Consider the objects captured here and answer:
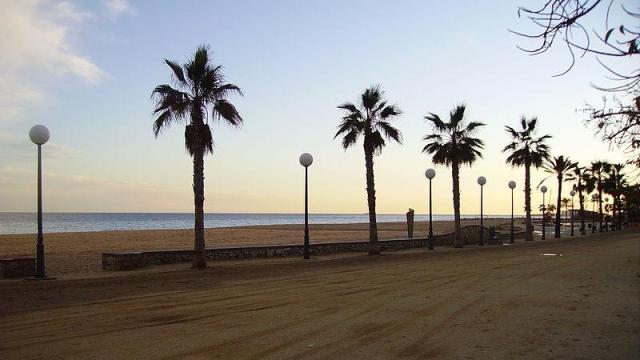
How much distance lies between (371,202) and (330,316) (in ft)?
58.9

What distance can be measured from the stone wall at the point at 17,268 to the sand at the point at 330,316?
1.04 m

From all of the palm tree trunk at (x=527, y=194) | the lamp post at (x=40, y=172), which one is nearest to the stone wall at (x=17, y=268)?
the lamp post at (x=40, y=172)

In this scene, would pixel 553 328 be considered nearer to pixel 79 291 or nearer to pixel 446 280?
pixel 446 280

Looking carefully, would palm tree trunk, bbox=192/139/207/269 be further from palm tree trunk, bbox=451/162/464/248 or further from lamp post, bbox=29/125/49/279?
palm tree trunk, bbox=451/162/464/248

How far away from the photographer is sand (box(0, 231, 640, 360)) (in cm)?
709

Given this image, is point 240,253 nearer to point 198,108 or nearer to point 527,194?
point 198,108

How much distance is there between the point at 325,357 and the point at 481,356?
1894 mm

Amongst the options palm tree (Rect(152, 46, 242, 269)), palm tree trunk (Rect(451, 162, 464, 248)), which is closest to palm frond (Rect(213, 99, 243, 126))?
palm tree (Rect(152, 46, 242, 269))

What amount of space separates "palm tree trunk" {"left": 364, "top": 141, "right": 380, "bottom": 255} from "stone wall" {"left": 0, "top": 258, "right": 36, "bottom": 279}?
14.6m

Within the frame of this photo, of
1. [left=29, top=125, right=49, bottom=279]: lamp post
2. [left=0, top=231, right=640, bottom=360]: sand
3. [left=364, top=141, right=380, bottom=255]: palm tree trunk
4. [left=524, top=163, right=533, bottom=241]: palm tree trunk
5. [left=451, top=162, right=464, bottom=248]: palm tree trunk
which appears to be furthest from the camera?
[left=524, top=163, right=533, bottom=241]: palm tree trunk

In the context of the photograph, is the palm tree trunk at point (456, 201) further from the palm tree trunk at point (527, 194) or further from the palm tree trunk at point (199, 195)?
the palm tree trunk at point (199, 195)

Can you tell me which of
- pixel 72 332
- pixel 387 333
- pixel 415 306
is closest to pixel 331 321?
pixel 387 333

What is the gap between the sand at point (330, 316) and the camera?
709 centimetres

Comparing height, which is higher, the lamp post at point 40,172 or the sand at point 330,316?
the lamp post at point 40,172
